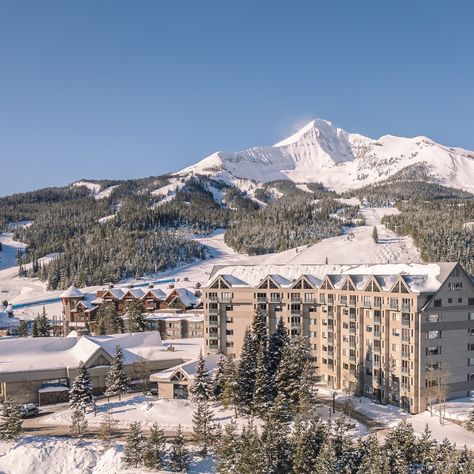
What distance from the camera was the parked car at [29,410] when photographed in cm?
6881

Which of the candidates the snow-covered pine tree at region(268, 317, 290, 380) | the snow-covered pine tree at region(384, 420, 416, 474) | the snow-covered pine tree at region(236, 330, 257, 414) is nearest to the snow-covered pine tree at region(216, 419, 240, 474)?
the snow-covered pine tree at region(236, 330, 257, 414)

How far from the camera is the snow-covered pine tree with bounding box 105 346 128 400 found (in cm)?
7275

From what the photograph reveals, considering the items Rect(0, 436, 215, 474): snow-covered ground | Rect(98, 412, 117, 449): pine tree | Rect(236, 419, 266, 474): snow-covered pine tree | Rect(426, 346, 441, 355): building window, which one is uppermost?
Rect(426, 346, 441, 355): building window

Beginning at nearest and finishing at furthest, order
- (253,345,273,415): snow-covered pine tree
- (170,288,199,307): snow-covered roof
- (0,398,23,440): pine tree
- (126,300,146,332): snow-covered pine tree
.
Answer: (0,398,23,440): pine tree, (253,345,273,415): snow-covered pine tree, (126,300,146,332): snow-covered pine tree, (170,288,199,307): snow-covered roof

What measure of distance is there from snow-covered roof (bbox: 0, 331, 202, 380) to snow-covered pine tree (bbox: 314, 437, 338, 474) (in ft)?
136

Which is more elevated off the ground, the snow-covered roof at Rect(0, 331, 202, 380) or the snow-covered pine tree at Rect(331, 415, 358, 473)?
the snow-covered roof at Rect(0, 331, 202, 380)

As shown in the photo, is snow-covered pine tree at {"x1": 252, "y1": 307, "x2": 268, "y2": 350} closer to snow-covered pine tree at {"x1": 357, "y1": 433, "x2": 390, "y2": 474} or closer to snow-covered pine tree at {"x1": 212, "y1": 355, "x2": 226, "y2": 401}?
snow-covered pine tree at {"x1": 212, "y1": 355, "x2": 226, "y2": 401}

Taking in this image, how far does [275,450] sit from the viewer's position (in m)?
49.8

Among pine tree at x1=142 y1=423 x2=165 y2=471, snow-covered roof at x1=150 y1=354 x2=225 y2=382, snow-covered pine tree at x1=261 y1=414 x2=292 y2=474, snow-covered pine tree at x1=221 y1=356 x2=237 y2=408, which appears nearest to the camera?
snow-covered pine tree at x1=261 y1=414 x2=292 y2=474

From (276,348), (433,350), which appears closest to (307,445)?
(276,348)

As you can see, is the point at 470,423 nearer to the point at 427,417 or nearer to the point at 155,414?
the point at 427,417

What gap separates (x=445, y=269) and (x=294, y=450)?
3347 centimetres

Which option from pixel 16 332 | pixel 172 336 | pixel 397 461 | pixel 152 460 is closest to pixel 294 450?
Result: pixel 397 461

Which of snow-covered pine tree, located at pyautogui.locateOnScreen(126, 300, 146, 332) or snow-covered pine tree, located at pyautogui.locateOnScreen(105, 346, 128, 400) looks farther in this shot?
snow-covered pine tree, located at pyautogui.locateOnScreen(126, 300, 146, 332)
